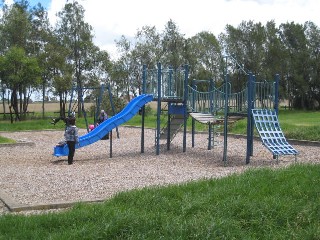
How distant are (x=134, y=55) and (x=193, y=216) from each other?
45.8 metres

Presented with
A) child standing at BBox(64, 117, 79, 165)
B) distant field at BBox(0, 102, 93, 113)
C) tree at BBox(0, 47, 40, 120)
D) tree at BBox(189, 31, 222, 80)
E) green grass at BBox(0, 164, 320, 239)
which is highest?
tree at BBox(189, 31, 222, 80)

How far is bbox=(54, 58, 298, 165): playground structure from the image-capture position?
43.6 ft

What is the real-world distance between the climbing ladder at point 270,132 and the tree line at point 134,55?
2427cm

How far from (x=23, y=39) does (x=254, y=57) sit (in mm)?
24151

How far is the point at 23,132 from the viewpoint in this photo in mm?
26828

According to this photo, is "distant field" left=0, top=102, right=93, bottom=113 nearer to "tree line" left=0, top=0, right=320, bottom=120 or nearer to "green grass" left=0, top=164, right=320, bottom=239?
"tree line" left=0, top=0, right=320, bottom=120

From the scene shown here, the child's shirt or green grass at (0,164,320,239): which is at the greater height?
the child's shirt

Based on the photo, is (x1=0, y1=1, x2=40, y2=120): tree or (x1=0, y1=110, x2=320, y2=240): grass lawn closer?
(x1=0, y1=110, x2=320, y2=240): grass lawn

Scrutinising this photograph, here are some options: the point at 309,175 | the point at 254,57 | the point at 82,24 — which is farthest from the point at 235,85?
the point at 309,175

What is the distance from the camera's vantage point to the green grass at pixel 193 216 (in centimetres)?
558

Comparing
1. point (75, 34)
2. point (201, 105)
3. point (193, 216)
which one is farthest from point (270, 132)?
point (75, 34)

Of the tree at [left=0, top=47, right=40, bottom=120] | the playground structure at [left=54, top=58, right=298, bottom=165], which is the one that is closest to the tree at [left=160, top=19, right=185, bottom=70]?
the tree at [left=0, top=47, right=40, bottom=120]

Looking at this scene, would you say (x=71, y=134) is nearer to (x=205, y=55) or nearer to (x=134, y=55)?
(x=134, y=55)

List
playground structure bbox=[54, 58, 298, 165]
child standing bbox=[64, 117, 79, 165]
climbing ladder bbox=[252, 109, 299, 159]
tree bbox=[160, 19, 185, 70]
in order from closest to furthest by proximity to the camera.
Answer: climbing ladder bbox=[252, 109, 299, 159] → playground structure bbox=[54, 58, 298, 165] → child standing bbox=[64, 117, 79, 165] → tree bbox=[160, 19, 185, 70]
